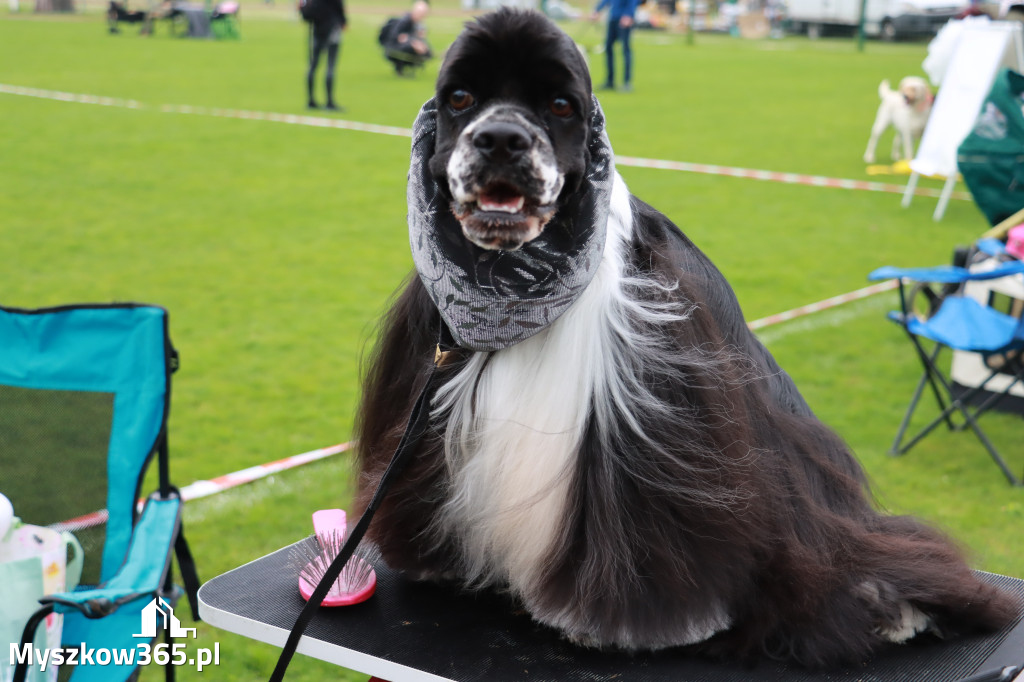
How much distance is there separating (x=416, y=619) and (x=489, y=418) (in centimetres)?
50

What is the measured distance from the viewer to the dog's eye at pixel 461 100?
62.9 inches

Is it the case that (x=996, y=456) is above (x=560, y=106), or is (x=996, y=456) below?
below

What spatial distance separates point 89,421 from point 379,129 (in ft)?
32.5

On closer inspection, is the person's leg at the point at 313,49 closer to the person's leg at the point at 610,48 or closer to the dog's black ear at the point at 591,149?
the person's leg at the point at 610,48

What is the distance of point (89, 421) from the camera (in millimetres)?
2525

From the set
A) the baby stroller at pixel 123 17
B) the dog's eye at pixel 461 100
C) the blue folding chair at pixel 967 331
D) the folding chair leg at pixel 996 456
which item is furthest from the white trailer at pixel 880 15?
the dog's eye at pixel 461 100

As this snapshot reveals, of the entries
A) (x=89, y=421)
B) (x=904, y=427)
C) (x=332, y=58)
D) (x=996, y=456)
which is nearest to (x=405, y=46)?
(x=332, y=58)

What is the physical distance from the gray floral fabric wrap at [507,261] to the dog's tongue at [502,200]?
0.10 metres

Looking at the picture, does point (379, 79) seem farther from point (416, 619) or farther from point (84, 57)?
point (416, 619)

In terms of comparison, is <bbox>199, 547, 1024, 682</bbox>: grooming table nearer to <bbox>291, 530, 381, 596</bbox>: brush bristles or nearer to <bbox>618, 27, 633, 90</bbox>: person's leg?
<bbox>291, 530, 381, 596</bbox>: brush bristles

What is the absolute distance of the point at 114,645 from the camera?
6.95 feet

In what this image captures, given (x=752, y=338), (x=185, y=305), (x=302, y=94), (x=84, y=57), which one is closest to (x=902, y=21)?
(x=302, y=94)

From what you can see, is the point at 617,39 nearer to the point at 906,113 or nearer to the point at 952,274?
the point at 906,113

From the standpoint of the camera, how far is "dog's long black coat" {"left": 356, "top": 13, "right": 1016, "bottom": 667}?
1749 mm
